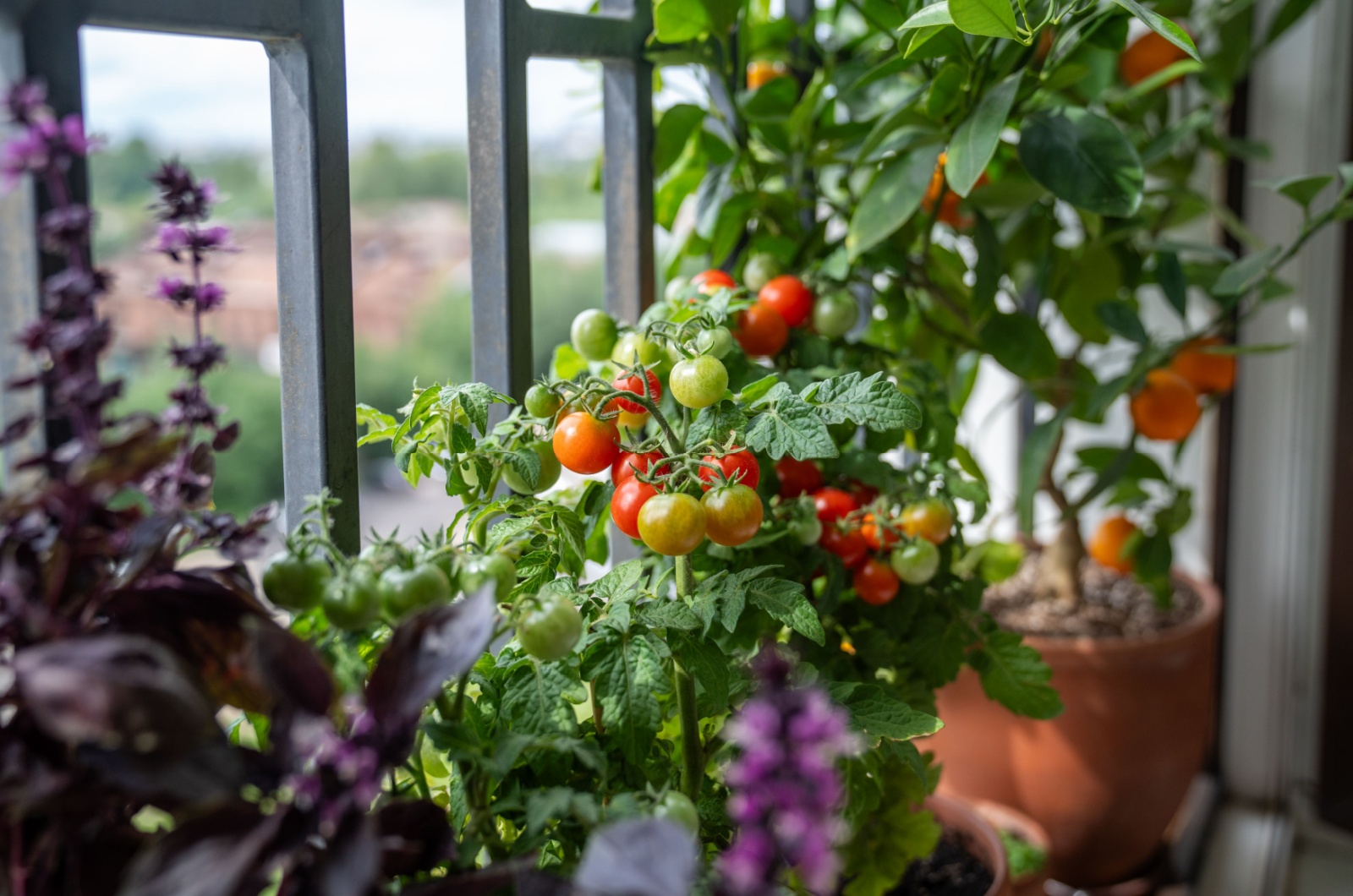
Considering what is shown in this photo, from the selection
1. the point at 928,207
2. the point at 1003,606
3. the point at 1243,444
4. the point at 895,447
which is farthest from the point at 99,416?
the point at 1243,444

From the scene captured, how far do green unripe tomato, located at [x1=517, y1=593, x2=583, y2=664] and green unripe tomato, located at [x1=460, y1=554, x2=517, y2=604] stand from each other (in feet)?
0.09

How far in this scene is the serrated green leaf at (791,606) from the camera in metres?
0.69

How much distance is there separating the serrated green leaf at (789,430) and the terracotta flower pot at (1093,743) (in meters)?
0.67

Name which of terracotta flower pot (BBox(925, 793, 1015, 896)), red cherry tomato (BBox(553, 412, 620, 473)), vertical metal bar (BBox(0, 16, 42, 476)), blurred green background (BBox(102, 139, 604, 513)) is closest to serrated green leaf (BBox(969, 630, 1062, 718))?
terracotta flower pot (BBox(925, 793, 1015, 896))

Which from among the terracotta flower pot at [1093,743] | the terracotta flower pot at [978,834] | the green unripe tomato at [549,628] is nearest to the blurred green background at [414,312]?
the terracotta flower pot at [1093,743]

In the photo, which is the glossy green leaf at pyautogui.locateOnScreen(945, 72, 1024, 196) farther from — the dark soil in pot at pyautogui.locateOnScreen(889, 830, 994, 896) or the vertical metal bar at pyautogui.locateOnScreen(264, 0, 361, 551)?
the dark soil in pot at pyautogui.locateOnScreen(889, 830, 994, 896)

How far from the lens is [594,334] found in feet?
2.73

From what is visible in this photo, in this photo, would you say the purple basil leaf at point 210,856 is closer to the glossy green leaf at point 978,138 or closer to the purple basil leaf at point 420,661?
the purple basil leaf at point 420,661

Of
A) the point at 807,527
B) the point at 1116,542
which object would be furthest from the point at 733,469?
the point at 1116,542

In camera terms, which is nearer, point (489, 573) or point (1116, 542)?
point (489, 573)

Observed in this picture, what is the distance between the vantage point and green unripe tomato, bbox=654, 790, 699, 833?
0.57m

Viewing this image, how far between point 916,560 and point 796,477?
119 mm

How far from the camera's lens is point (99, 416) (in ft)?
1.61

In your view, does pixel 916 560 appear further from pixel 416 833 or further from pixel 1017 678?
pixel 416 833
